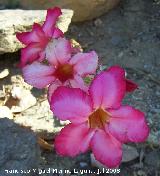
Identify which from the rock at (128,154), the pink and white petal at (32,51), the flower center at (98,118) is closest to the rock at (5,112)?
the rock at (128,154)

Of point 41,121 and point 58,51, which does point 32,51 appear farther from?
point 41,121

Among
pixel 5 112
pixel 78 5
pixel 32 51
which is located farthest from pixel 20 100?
pixel 32 51

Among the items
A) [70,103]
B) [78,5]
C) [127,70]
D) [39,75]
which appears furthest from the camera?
[78,5]

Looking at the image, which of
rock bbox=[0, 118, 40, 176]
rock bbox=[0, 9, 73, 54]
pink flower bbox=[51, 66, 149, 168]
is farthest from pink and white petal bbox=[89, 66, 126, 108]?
rock bbox=[0, 9, 73, 54]

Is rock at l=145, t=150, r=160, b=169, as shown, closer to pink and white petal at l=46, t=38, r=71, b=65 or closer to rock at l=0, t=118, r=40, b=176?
rock at l=0, t=118, r=40, b=176

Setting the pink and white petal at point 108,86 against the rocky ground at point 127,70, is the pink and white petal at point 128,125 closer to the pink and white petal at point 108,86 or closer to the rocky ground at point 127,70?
the pink and white petal at point 108,86
